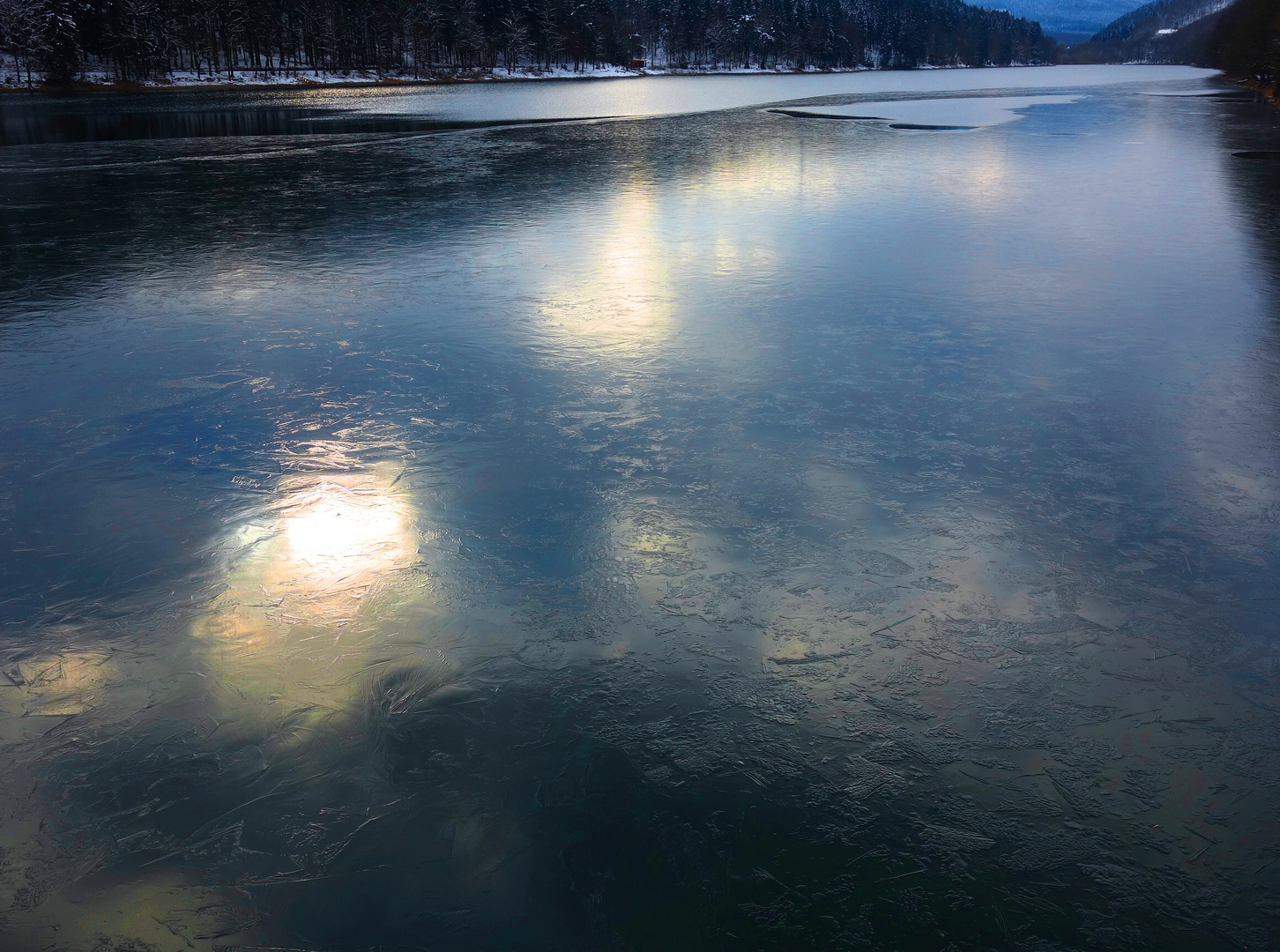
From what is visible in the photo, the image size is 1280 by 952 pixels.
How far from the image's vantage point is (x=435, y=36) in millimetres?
92438

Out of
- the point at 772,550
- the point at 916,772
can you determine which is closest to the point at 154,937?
the point at 916,772

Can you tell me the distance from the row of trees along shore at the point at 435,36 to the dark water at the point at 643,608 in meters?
73.7

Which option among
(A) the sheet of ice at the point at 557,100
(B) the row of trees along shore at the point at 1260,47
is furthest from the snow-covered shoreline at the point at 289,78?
(B) the row of trees along shore at the point at 1260,47

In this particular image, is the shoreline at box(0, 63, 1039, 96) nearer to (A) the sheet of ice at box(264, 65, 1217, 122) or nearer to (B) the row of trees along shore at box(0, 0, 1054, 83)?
(B) the row of trees along shore at box(0, 0, 1054, 83)

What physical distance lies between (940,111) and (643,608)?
132 ft

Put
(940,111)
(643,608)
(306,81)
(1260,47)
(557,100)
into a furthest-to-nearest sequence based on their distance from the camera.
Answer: (306,81), (557,100), (1260,47), (940,111), (643,608)

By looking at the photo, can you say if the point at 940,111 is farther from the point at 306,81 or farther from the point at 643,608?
the point at 306,81

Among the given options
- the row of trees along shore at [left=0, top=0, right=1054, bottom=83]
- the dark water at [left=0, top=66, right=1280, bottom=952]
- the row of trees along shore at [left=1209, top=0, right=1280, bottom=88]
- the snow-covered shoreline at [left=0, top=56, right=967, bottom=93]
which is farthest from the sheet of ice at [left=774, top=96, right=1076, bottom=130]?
the row of trees along shore at [left=0, top=0, right=1054, bottom=83]

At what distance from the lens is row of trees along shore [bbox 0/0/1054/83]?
68000 millimetres

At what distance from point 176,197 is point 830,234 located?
12931mm

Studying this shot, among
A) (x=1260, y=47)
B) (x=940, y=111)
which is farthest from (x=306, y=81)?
(x=1260, y=47)

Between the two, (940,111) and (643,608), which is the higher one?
(940,111)

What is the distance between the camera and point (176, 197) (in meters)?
17.6

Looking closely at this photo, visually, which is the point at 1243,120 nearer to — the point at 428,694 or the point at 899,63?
the point at 428,694
